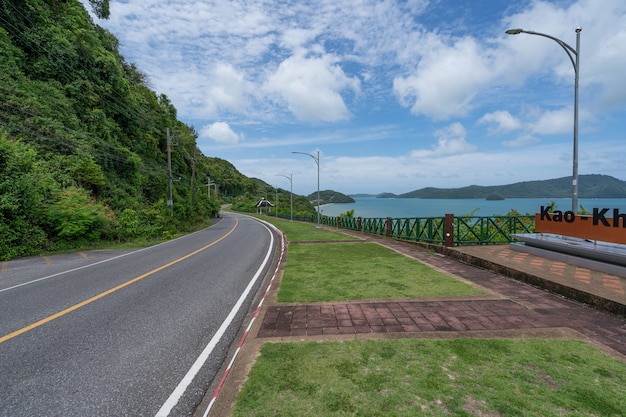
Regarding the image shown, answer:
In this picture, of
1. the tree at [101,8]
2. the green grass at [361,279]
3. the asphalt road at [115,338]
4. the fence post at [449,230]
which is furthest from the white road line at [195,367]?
the tree at [101,8]

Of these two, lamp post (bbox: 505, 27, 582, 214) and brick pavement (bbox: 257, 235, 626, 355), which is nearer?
brick pavement (bbox: 257, 235, 626, 355)

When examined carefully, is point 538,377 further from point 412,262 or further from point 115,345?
point 412,262

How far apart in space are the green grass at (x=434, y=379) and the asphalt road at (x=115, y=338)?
0.96 metres

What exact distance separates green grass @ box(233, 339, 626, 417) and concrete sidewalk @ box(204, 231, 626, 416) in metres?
0.26

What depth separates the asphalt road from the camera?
10.4 feet

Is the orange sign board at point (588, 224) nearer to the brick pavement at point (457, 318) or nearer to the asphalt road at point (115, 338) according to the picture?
the brick pavement at point (457, 318)

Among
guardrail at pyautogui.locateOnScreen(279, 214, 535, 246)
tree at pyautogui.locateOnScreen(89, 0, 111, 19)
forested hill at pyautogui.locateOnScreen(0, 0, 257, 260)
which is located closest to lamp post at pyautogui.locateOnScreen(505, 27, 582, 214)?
guardrail at pyautogui.locateOnScreen(279, 214, 535, 246)

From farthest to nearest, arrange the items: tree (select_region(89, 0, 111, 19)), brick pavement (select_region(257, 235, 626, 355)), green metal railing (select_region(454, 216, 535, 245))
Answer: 1. tree (select_region(89, 0, 111, 19))
2. green metal railing (select_region(454, 216, 535, 245))
3. brick pavement (select_region(257, 235, 626, 355))

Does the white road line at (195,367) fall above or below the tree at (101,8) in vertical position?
below

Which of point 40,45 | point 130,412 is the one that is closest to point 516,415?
point 130,412

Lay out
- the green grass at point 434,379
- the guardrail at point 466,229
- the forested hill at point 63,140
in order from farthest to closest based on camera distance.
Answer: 1. the forested hill at point 63,140
2. the guardrail at point 466,229
3. the green grass at point 434,379

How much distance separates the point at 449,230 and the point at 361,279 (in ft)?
19.2

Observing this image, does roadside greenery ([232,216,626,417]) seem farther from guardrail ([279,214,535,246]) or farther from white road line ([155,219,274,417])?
guardrail ([279,214,535,246])

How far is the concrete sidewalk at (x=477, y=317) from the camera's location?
14.2 feet
